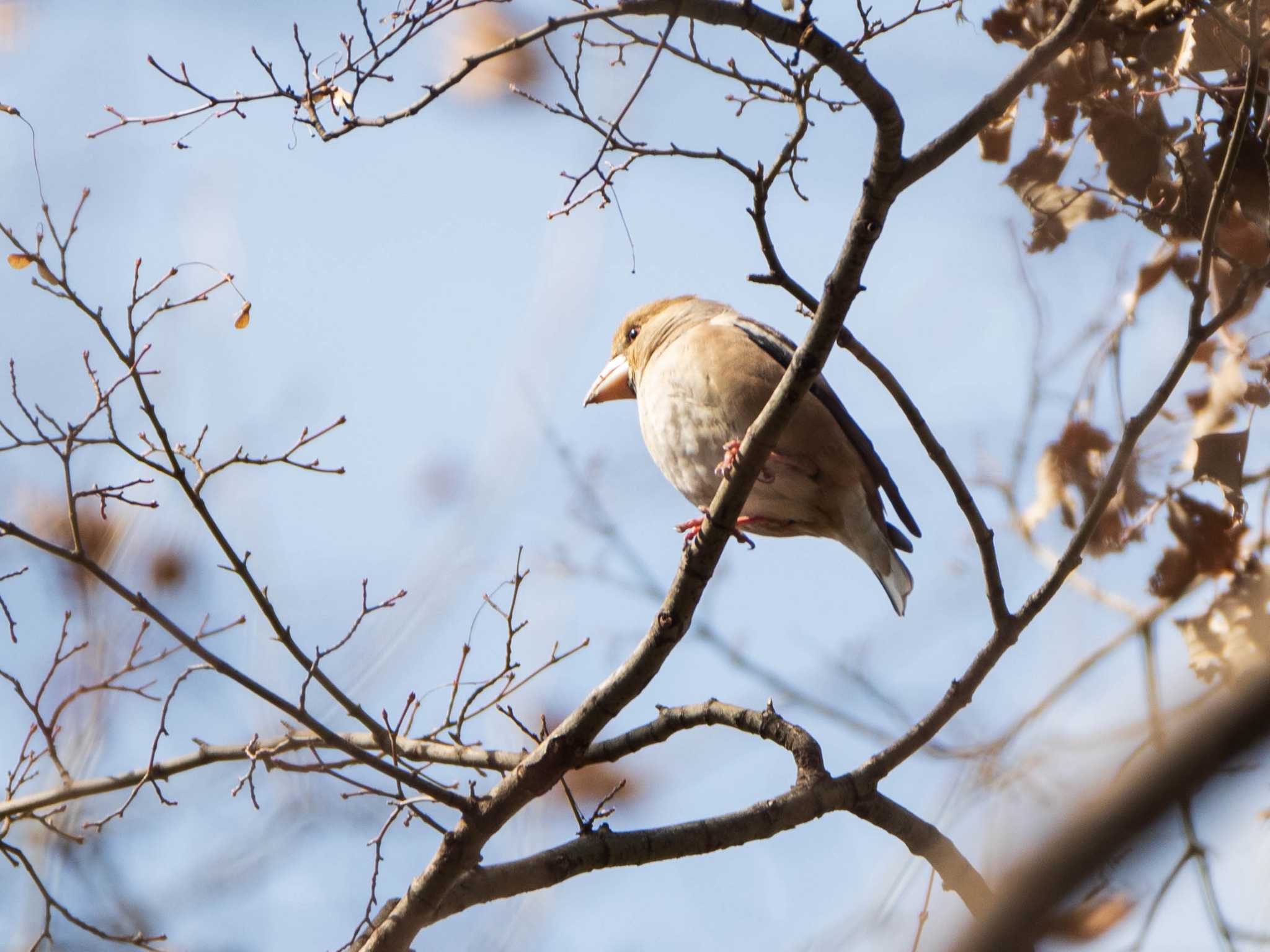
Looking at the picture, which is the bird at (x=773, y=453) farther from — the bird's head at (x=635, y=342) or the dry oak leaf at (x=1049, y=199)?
the dry oak leaf at (x=1049, y=199)

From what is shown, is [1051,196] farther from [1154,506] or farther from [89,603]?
[89,603]

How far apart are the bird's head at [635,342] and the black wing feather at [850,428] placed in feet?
1.72

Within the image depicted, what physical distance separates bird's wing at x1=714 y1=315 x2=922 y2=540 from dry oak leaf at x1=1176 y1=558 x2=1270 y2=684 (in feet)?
4.48

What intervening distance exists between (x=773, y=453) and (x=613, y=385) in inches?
60.6

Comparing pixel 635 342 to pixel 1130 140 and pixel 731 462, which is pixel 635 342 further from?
pixel 1130 140

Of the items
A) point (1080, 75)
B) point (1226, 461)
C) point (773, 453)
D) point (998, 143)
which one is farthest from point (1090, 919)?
point (773, 453)

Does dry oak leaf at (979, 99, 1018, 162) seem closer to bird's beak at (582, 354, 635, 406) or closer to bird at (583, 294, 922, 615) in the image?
bird at (583, 294, 922, 615)

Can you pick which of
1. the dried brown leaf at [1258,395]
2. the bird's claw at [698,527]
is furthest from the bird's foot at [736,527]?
the dried brown leaf at [1258,395]

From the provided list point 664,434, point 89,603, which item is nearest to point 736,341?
point 664,434

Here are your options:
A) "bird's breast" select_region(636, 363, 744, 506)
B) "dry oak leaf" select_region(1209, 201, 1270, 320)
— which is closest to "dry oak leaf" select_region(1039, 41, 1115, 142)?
"dry oak leaf" select_region(1209, 201, 1270, 320)

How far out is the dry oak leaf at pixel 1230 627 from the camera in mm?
3711

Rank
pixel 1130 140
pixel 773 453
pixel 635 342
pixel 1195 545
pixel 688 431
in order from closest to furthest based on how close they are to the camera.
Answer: pixel 1130 140
pixel 1195 545
pixel 773 453
pixel 688 431
pixel 635 342

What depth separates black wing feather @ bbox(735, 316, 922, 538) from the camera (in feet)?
16.9

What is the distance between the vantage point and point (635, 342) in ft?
19.5
